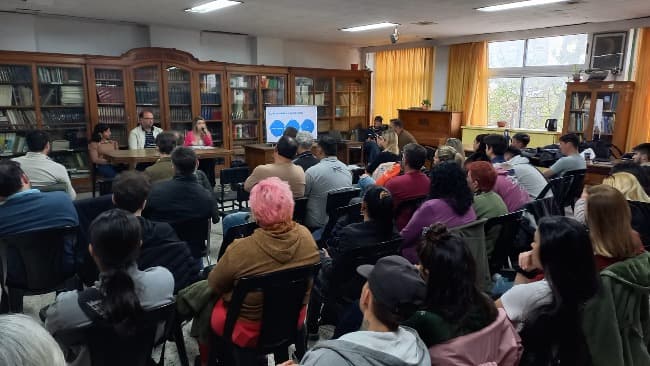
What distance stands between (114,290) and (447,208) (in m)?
1.75

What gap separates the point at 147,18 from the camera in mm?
6348

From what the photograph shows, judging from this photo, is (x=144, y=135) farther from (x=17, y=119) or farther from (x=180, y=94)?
(x=17, y=119)

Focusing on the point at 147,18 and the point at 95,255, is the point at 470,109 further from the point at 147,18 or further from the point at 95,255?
the point at 95,255

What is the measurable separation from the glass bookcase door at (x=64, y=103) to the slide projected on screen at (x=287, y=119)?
2.83 meters

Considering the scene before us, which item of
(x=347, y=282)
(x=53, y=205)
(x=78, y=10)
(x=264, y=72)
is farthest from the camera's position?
(x=264, y=72)

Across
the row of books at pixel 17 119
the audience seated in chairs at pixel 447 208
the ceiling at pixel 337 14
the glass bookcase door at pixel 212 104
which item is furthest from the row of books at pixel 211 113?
the audience seated in chairs at pixel 447 208

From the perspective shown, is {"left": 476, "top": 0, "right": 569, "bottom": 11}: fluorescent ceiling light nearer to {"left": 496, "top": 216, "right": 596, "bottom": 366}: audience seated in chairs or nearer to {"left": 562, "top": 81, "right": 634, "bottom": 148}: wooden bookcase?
{"left": 562, "top": 81, "right": 634, "bottom": 148}: wooden bookcase

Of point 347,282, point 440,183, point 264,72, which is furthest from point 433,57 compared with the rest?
point 347,282

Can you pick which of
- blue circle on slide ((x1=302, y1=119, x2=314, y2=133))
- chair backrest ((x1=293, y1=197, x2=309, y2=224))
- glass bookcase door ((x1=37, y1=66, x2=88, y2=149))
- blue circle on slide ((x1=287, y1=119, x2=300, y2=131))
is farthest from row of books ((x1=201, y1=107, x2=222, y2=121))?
chair backrest ((x1=293, y1=197, x2=309, y2=224))

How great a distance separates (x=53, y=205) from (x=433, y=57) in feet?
26.4

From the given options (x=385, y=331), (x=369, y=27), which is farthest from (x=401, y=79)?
(x=385, y=331)

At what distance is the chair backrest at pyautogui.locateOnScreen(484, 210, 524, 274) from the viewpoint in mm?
2535

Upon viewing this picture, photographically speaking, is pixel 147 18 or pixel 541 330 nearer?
pixel 541 330

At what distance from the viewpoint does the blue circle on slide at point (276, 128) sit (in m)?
7.55
